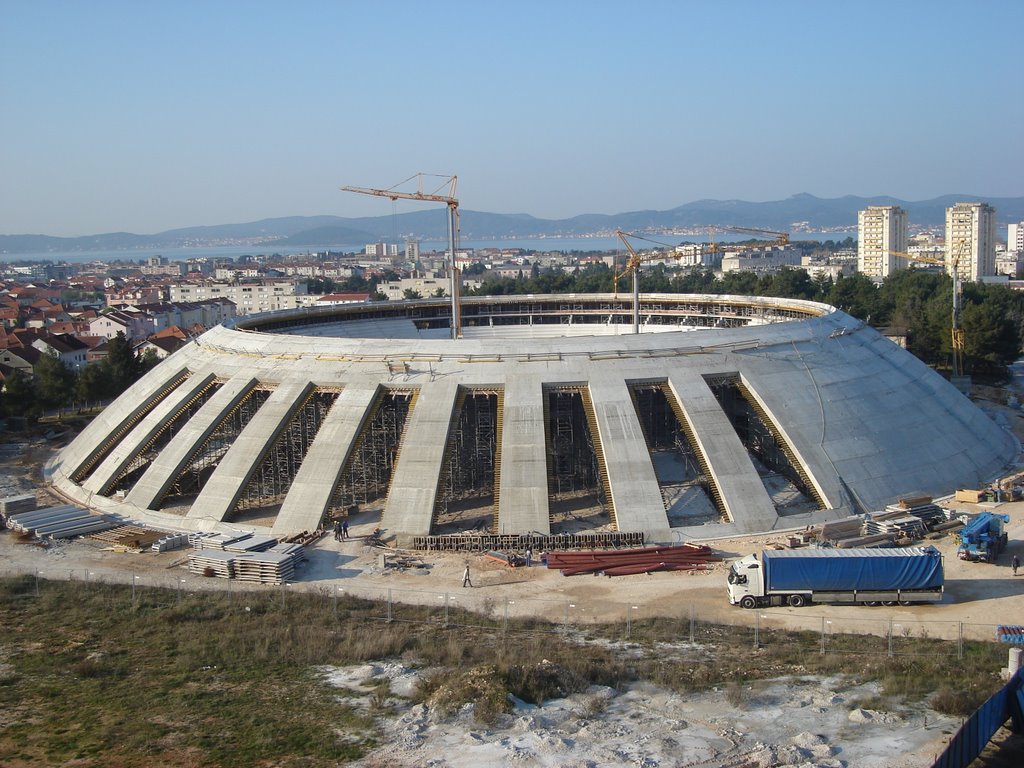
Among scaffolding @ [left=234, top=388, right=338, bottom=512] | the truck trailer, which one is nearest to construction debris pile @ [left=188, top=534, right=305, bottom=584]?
scaffolding @ [left=234, top=388, right=338, bottom=512]

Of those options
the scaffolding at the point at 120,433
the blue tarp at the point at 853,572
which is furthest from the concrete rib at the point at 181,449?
the blue tarp at the point at 853,572

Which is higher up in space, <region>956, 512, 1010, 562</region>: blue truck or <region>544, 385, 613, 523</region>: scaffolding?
<region>544, 385, 613, 523</region>: scaffolding

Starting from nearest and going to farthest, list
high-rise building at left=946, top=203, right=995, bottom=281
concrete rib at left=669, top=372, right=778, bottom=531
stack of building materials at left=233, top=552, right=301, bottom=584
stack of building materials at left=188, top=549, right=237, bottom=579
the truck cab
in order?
the truck cab → stack of building materials at left=233, top=552, right=301, bottom=584 → stack of building materials at left=188, top=549, right=237, bottom=579 → concrete rib at left=669, top=372, right=778, bottom=531 → high-rise building at left=946, top=203, right=995, bottom=281

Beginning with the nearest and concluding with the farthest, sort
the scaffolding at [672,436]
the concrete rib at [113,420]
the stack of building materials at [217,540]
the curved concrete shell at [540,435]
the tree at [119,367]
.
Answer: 1. the stack of building materials at [217,540]
2. the curved concrete shell at [540,435]
3. the scaffolding at [672,436]
4. the concrete rib at [113,420]
5. the tree at [119,367]

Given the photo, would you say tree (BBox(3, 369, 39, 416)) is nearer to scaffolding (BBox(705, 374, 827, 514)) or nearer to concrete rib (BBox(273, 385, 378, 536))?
concrete rib (BBox(273, 385, 378, 536))

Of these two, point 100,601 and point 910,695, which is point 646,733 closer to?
point 910,695

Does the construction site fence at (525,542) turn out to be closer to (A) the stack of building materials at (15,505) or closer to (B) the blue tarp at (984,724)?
(B) the blue tarp at (984,724)
